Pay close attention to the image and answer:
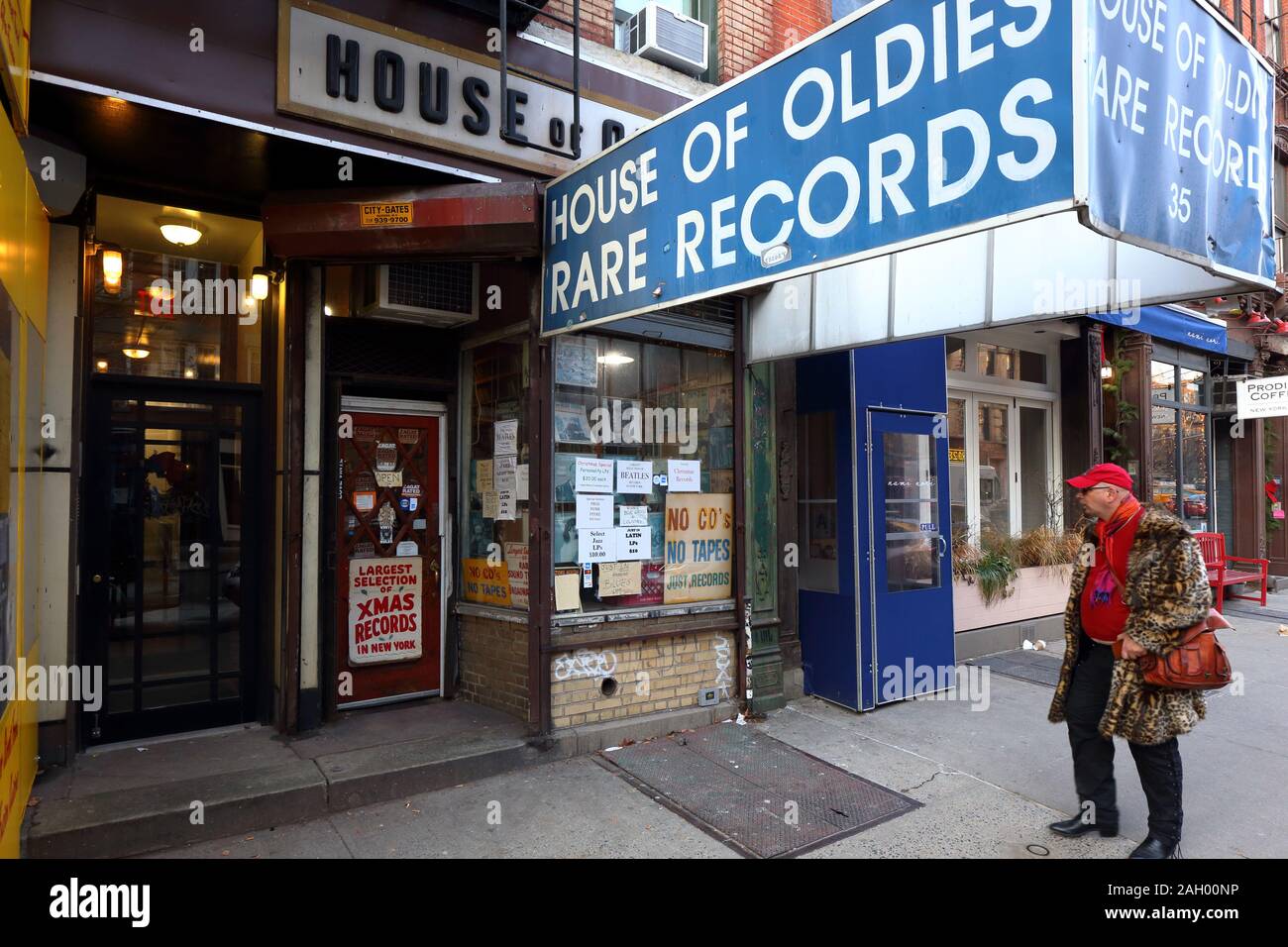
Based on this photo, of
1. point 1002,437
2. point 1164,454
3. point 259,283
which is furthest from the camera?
point 1164,454

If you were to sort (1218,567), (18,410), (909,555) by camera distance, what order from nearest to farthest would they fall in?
(18,410)
(909,555)
(1218,567)

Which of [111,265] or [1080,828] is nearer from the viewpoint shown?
[1080,828]

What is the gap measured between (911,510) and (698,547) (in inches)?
76.7

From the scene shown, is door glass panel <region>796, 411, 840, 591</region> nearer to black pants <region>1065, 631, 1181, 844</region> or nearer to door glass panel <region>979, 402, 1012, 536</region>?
black pants <region>1065, 631, 1181, 844</region>

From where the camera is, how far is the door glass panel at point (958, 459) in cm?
916

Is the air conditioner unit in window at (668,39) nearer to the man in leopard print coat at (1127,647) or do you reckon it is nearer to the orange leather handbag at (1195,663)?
the man in leopard print coat at (1127,647)

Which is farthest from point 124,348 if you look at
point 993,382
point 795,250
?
point 993,382

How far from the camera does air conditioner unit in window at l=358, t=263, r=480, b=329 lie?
18.4 feet

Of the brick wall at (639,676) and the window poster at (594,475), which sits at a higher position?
the window poster at (594,475)

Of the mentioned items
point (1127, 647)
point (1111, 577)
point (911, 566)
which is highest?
point (1111, 577)

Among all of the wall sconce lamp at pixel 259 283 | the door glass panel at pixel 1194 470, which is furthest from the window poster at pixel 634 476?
the door glass panel at pixel 1194 470

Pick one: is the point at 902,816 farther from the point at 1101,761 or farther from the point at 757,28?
the point at 757,28

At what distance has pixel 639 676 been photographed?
18.9 feet

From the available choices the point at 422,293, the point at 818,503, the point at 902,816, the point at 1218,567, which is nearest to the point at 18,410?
the point at 422,293
